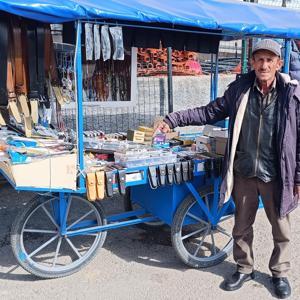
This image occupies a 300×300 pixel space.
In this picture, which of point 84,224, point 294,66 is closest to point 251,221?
point 84,224

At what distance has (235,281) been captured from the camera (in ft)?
10.4

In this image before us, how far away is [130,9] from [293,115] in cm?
133

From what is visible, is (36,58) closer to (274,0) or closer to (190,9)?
(190,9)

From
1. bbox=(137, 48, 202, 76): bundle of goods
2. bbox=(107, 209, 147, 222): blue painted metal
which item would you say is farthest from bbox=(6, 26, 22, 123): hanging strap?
bbox=(137, 48, 202, 76): bundle of goods

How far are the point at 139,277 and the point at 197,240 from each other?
0.82 meters

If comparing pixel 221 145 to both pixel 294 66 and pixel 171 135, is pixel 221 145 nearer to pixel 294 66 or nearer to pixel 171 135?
pixel 171 135

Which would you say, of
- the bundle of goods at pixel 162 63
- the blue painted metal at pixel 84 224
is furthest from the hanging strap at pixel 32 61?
the bundle of goods at pixel 162 63

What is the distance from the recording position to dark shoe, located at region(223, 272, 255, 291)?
3.13 metres

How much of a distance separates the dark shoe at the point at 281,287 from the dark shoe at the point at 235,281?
0.72ft

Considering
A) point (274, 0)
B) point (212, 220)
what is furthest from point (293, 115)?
point (274, 0)

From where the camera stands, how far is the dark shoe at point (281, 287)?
119 inches

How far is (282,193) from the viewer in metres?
2.84

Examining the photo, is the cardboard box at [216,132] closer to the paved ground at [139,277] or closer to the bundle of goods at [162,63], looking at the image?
the paved ground at [139,277]

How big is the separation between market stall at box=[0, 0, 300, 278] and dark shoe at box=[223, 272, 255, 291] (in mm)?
305
